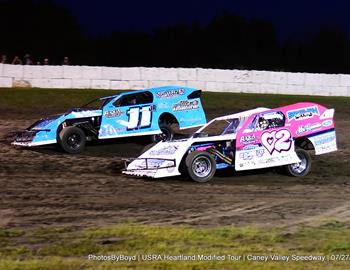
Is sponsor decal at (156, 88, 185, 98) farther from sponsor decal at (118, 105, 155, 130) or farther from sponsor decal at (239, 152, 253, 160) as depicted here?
sponsor decal at (239, 152, 253, 160)

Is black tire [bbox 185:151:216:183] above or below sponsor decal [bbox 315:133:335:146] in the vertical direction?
below

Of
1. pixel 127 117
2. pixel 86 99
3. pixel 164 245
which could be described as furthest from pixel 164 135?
pixel 164 245

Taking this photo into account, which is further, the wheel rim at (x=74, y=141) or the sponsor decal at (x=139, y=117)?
the sponsor decal at (x=139, y=117)

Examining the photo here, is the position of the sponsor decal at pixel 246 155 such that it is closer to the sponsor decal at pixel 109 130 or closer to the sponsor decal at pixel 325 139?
the sponsor decal at pixel 325 139

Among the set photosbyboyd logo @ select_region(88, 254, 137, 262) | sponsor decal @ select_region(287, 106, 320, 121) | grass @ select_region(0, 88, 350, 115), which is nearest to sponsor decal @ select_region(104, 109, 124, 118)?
sponsor decal @ select_region(287, 106, 320, 121)

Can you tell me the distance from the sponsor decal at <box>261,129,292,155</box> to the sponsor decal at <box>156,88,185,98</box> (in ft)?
13.0

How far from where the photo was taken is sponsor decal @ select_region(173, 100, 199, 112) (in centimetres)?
1510

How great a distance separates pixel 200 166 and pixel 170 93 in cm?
421

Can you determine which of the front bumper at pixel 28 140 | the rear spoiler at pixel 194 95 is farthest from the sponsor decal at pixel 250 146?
the front bumper at pixel 28 140

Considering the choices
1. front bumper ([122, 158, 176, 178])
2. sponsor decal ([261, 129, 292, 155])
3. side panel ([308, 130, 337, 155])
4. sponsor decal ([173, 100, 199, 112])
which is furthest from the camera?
sponsor decal ([173, 100, 199, 112])

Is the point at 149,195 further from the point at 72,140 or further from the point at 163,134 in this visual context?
the point at 163,134

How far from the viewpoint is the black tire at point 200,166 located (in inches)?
433

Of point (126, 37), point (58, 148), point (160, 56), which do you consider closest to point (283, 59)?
point (160, 56)

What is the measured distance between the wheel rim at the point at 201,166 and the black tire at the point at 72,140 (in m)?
3.74
